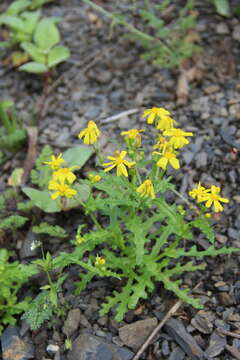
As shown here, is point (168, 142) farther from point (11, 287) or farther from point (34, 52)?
point (34, 52)

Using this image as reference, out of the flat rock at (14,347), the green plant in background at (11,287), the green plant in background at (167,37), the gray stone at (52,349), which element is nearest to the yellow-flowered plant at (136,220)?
the green plant in background at (11,287)

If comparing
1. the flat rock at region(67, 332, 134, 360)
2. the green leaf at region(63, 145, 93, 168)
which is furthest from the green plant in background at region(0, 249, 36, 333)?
the green leaf at region(63, 145, 93, 168)

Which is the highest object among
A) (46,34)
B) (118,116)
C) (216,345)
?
(46,34)

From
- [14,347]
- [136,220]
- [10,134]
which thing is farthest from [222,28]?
[14,347]

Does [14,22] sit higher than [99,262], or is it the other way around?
[14,22]

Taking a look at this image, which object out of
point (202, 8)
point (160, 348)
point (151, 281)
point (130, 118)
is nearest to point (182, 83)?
point (130, 118)

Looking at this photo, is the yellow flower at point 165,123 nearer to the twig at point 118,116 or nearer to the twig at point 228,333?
the twig at point 228,333
